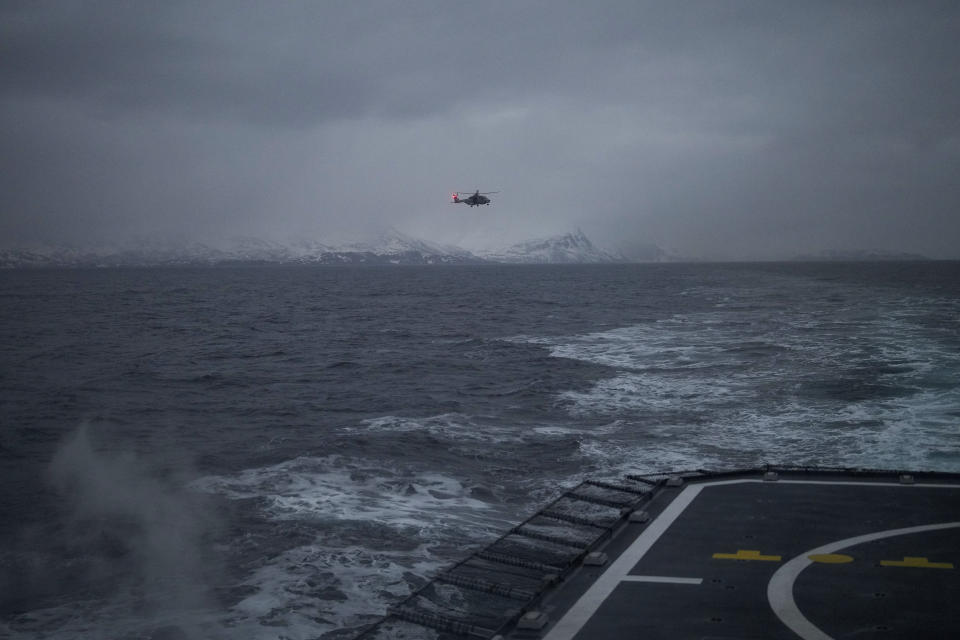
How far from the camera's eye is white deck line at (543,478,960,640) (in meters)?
11.2

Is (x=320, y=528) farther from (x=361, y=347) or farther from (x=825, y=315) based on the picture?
(x=825, y=315)

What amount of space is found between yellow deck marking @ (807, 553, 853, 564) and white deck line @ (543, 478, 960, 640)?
110 inches

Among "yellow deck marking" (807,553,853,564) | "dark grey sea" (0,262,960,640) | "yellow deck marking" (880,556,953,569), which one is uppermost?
"yellow deck marking" (880,556,953,569)

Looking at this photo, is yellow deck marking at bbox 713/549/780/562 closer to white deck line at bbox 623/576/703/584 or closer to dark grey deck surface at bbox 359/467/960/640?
dark grey deck surface at bbox 359/467/960/640

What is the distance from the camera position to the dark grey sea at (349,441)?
17.8m

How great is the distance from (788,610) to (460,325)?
73.5 meters

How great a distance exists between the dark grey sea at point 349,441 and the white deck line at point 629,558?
5.26 meters

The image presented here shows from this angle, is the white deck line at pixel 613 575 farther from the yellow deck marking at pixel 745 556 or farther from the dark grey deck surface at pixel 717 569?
the yellow deck marking at pixel 745 556

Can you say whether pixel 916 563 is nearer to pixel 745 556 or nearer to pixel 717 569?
pixel 745 556

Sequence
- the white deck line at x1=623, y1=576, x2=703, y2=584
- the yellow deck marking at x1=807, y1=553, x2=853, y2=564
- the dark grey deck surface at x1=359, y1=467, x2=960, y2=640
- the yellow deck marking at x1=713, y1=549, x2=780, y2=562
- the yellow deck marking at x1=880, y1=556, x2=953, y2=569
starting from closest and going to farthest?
1. the dark grey deck surface at x1=359, y1=467, x2=960, y2=640
2. the white deck line at x1=623, y1=576, x2=703, y2=584
3. the yellow deck marking at x1=880, y1=556, x2=953, y2=569
4. the yellow deck marking at x1=807, y1=553, x2=853, y2=564
5. the yellow deck marking at x1=713, y1=549, x2=780, y2=562

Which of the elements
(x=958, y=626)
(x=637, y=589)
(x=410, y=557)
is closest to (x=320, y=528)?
(x=410, y=557)

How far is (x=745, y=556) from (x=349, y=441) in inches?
788

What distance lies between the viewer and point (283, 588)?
17.3m

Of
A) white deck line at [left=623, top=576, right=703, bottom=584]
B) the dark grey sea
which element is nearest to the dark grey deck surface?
white deck line at [left=623, top=576, right=703, bottom=584]
